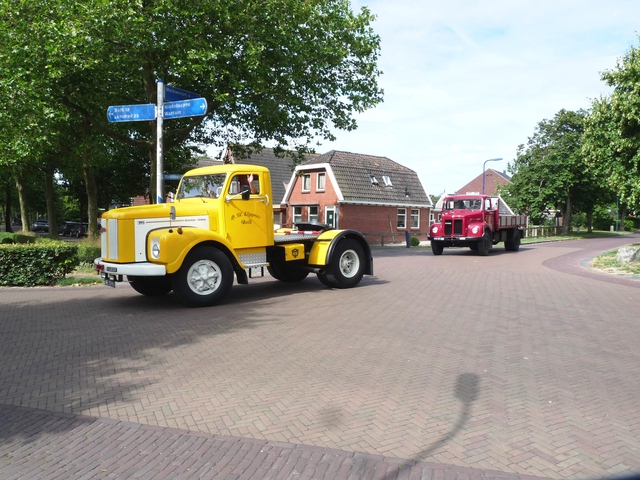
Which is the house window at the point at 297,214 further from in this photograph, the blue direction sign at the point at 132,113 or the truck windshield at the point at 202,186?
the truck windshield at the point at 202,186

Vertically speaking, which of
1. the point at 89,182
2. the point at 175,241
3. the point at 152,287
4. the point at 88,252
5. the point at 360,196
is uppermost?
the point at 89,182

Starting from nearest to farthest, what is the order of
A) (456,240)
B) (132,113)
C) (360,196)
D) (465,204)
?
(132,113), (456,240), (465,204), (360,196)

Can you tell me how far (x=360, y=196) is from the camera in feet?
116

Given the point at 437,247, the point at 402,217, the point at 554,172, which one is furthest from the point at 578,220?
the point at 437,247

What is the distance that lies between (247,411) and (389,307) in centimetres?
516

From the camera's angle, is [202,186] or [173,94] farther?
[173,94]

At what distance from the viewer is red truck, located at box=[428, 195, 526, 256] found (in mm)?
20797

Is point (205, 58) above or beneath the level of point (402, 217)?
above

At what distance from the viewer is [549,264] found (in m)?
17.9

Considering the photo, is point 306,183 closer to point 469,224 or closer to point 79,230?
point 469,224

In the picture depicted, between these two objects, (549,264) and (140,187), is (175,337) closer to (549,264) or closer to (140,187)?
(549,264)

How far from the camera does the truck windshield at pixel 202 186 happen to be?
9.81 meters

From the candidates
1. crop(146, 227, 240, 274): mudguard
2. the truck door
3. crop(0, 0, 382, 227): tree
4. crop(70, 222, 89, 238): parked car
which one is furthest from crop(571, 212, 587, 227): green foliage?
crop(146, 227, 240, 274): mudguard

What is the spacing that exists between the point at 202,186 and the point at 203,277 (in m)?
1.96
